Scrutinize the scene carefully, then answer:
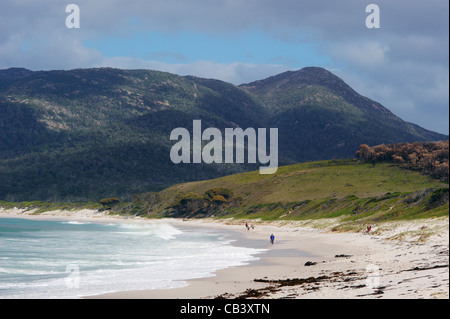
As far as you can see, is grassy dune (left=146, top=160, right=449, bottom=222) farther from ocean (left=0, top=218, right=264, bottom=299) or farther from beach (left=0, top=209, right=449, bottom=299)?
ocean (left=0, top=218, right=264, bottom=299)

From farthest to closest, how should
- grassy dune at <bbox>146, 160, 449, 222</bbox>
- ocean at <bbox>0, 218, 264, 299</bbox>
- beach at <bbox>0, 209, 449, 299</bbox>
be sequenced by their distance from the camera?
grassy dune at <bbox>146, 160, 449, 222</bbox>
ocean at <bbox>0, 218, 264, 299</bbox>
beach at <bbox>0, 209, 449, 299</bbox>

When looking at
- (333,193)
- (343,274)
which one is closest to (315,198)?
(333,193)

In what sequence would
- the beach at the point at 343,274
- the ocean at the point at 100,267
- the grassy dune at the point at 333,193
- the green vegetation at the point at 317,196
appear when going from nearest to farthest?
the beach at the point at 343,274 → the ocean at the point at 100,267 → the grassy dune at the point at 333,193 → the green vegetation at the point at 317,196

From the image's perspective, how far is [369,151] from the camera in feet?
441

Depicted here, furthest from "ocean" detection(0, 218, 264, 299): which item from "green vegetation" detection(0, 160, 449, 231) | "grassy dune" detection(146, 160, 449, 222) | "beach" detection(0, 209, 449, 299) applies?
"grassy dune" detection(146, 160, 449, 222)

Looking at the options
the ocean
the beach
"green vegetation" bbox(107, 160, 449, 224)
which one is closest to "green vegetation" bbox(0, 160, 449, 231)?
"green vegetation" bbox(107, 160, 449, 224)

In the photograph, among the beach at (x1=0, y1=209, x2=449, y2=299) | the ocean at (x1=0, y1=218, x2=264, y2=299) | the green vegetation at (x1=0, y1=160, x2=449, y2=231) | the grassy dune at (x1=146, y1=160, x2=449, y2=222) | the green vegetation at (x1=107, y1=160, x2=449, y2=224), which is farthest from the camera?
the green vegetation at (x1=107, y1=160, x2=449, y2=224)

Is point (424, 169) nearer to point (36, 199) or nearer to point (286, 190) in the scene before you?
point (286, 190)

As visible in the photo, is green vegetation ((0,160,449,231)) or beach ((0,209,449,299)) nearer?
beach ((0,209,449,299))

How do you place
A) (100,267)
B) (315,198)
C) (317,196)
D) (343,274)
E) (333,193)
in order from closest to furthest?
(343,274)
(100,267)
(315,198)
(317,196)
(333,193)

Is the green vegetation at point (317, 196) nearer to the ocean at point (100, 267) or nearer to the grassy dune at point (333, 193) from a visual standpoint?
the grassy dune at point (333, 193)

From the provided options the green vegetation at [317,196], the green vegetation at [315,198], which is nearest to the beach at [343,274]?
the green vegetation at [315,198]

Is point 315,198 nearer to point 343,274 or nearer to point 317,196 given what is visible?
point 317,196
